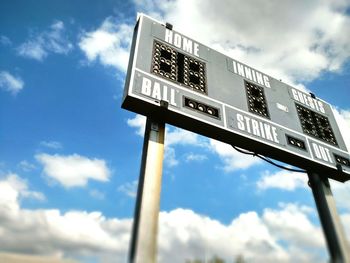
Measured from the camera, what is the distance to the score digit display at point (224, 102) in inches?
180

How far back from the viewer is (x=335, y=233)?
5.14m

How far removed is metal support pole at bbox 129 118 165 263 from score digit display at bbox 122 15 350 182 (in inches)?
16.2

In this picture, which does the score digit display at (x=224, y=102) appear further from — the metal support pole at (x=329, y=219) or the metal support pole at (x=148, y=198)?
the metal support pole at (x=148, y=198)

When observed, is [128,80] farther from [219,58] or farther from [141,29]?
[219,58]

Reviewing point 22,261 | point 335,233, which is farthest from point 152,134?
point 335,233

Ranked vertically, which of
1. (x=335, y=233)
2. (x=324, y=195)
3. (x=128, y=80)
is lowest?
(x=335, y=233)

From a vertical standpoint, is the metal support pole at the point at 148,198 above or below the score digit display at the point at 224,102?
below

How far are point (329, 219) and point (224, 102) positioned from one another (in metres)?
3.00

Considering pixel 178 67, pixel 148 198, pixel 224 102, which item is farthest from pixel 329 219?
pixel 178 67

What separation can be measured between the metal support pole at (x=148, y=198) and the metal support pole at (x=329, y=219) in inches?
124

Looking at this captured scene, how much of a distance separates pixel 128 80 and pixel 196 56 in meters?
1.92

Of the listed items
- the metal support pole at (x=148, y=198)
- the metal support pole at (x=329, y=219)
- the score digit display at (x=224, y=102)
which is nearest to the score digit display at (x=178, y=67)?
the score digit display at (x=224, y=102)

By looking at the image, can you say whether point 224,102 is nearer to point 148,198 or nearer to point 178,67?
point 178,67

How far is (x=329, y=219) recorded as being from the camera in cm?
539
